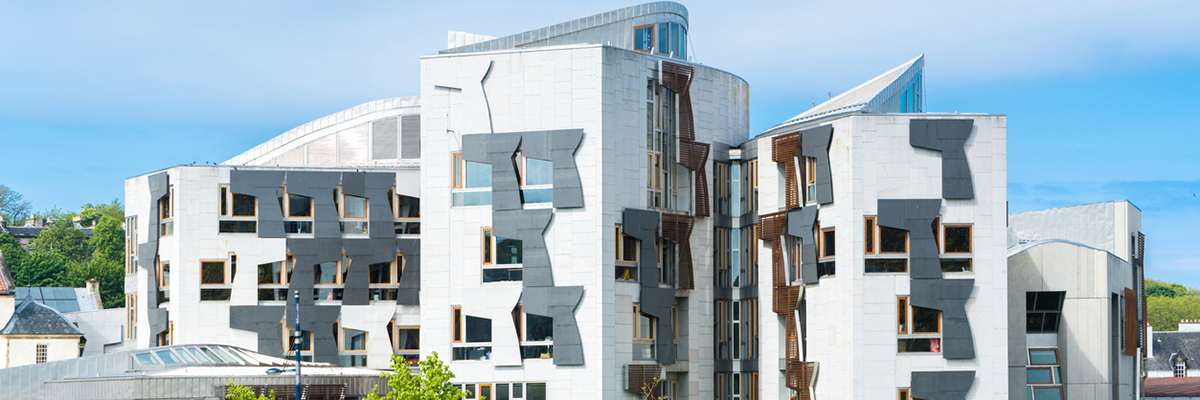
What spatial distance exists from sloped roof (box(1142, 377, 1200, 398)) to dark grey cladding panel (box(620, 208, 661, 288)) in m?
47.7

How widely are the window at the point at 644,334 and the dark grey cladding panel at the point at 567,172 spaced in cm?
614

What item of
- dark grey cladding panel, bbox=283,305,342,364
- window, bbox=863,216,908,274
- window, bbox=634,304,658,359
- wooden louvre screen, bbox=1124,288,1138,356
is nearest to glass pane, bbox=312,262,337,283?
dark grey cladding panel, bbox=283,305,342,364

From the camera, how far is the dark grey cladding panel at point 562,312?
61.7 metres

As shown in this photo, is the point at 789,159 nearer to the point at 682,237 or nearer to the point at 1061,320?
the point at 682,237

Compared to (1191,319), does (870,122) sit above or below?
above

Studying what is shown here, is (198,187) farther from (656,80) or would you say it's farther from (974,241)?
(974,241)

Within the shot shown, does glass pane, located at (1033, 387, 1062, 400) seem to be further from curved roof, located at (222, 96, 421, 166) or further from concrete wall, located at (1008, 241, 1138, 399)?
curved roof, located at (222, 96, 421, 166)

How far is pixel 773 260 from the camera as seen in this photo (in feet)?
215

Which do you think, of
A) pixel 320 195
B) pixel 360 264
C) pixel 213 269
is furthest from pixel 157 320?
pixel 360 264

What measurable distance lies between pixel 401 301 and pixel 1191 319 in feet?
516

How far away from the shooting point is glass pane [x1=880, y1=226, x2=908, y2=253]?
60344 millimetres

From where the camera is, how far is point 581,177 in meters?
62.6

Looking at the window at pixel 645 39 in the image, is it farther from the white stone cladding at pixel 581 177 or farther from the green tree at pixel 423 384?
the green tree at pixel 423 384

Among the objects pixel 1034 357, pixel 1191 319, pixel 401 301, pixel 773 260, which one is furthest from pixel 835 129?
pixel 1191 319
